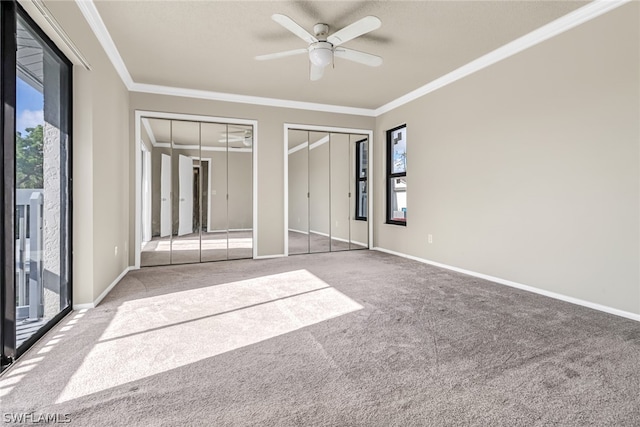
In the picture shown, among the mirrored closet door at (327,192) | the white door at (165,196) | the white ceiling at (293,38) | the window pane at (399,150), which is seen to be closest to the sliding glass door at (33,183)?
the white ceiling at (293,38)

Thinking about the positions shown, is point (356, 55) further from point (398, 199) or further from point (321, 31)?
point (398, 199)

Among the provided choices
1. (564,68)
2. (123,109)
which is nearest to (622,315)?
(564,68)

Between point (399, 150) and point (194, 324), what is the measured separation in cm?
427

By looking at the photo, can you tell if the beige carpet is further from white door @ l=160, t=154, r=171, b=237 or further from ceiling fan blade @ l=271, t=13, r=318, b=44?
ceiling fan blade @ l=271, t=13, r=318, b=44

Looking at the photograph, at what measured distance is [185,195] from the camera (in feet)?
16.4

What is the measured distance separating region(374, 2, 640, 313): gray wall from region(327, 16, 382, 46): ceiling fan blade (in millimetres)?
1832

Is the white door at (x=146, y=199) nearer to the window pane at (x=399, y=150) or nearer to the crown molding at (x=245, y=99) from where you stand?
the crown molding at (x=245, y=99)

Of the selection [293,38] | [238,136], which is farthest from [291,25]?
[238,136]

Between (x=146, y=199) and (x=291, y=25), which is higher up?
(x=291, y=25)

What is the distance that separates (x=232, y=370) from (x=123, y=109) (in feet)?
12.3

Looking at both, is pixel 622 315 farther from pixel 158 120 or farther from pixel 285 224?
pixel 158 120

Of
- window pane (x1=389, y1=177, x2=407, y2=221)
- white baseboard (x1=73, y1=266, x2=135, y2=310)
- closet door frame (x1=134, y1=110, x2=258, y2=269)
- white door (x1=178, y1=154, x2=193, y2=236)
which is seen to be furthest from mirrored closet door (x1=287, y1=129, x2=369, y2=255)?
white baseboard (x1=73, y1=266, x2=135, y2=310)

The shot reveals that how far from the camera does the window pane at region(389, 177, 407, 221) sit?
553 centimetres

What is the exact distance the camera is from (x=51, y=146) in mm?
2469
